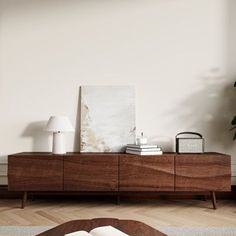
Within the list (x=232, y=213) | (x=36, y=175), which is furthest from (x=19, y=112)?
(x=232, y=213)

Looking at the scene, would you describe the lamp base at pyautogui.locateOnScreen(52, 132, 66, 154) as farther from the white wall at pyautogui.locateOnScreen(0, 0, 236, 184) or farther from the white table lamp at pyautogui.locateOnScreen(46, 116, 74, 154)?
the white wall at pyautogui.locateOnScreen(0, 0, 236, 184)

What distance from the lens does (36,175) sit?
9.14 feet

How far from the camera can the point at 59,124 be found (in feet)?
9.47

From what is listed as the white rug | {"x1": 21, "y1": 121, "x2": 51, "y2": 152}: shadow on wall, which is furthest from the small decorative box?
{"x1": 21, "y1": 121, "x2": 51, "y2": 152}: shadow on wall

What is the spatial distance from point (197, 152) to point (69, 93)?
144 centimetres

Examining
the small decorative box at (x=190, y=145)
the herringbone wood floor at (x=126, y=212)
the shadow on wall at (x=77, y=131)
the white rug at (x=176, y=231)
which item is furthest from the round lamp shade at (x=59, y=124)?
the small decorative box at (x=190, y=145)

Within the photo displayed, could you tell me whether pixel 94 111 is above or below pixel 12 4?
below

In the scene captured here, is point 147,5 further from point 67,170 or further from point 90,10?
point 67,170

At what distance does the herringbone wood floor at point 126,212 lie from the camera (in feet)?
7.94

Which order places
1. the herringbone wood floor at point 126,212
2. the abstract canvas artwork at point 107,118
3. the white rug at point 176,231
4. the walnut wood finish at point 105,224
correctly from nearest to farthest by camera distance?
the walnut wood finish at point 105,224 → the white rug at point 176,231 → the herringbone wood floor at point 126,212 → the abstract canvas artwork at point 107,118

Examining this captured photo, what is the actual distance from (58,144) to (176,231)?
137cm

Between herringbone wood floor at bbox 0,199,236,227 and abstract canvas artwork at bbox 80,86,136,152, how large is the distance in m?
0.57

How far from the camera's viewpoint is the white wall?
3.18 m

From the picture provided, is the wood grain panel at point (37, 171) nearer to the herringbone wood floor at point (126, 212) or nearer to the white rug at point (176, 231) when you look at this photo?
the herringbone wood floor at point (126, 212)
